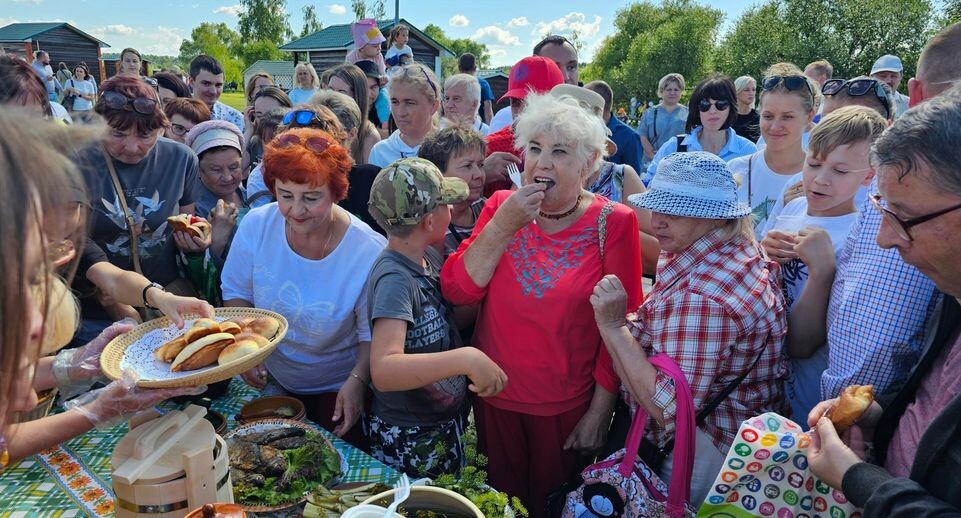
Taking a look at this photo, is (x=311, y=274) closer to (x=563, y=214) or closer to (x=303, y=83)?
(x=563, y=214)

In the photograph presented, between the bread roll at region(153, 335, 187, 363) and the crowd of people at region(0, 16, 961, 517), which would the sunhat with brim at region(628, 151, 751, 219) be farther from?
the bread roll at region(153, 335, 187, 363)

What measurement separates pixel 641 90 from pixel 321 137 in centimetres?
4463

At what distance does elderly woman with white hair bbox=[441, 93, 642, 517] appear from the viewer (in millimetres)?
2258

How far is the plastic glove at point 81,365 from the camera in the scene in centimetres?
184

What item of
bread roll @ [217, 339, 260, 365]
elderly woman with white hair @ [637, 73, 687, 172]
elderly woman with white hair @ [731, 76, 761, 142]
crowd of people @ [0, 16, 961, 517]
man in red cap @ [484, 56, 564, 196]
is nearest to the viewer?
crowd of people @ [0, 16, 961, 517]

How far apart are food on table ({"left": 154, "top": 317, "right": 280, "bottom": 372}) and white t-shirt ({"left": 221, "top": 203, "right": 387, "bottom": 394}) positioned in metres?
0.55

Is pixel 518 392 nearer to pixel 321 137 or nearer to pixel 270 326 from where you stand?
pixel 270 326

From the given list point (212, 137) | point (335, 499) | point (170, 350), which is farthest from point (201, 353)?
point (212, 137)

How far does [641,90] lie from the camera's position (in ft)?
142

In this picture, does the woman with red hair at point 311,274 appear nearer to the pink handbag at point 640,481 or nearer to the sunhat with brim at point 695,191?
the pink handbag at point 640,481

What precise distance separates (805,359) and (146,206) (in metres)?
3.01

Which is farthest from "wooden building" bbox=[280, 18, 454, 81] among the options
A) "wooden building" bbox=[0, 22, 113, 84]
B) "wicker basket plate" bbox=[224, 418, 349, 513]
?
"wicker basket plate" bbox=[224, 418, 349, 513]

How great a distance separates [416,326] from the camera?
213 centimetres

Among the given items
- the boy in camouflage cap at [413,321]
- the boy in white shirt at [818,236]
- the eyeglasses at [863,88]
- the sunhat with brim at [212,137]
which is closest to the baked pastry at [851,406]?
the boy in white shirt at [818,236]
